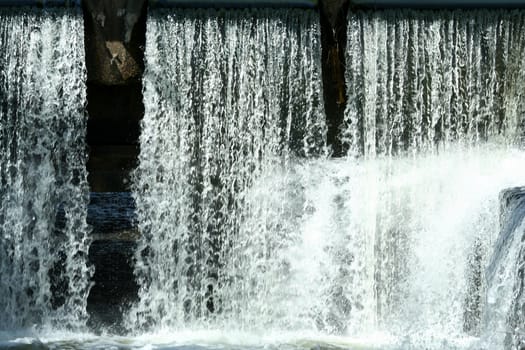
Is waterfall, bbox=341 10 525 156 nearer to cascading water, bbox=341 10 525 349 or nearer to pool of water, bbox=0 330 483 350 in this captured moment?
cascading water, bbox=341 10 525 349

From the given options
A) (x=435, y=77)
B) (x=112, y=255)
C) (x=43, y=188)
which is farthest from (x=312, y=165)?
(x=43, y=188)

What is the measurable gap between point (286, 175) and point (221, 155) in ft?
2.06

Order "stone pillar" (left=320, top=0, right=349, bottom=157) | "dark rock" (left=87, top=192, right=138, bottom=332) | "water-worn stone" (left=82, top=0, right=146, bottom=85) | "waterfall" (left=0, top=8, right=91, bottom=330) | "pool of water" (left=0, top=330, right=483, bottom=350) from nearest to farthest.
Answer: "pool of water" (left=0, top=330, right=483, bottom=350) → "water-worn stone" (left=82, top=0, right=146, bottom=85) → "stone pillar" (left=320, top=0, right=349, bottom=157) → "waterfall" (left=0, top=8, right=91, bottom=330) → "dark rock" (left=87, top=192, right=138, bottom=332)

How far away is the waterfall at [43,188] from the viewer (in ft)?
37.2

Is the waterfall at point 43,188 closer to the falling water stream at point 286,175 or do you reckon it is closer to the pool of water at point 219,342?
the falling water stream at point 286,175

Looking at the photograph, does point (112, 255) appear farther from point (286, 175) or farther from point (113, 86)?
point (286, 175)

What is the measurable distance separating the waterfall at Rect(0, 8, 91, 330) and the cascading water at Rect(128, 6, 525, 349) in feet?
2.09

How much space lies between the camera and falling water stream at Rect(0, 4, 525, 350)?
11148mm

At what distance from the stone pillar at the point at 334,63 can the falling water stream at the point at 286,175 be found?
86mm

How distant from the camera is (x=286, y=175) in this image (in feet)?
37.7

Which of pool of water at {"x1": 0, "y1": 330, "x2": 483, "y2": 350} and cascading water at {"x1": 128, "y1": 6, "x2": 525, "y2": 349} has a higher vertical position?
cascading water at {"x1": 128, "y1": 6, "x2": 525, "y2": 349}

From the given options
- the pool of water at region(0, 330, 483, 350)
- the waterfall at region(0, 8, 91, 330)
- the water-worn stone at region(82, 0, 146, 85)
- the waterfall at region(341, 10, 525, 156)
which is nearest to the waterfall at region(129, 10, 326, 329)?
the water-worn stone at region(82, 0, 146, 85)

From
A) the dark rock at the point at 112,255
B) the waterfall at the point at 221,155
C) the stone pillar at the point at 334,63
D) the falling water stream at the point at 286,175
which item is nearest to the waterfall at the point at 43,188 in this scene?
the falling water stream at the point at 286,175

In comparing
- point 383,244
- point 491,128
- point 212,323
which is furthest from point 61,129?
point 491,128
